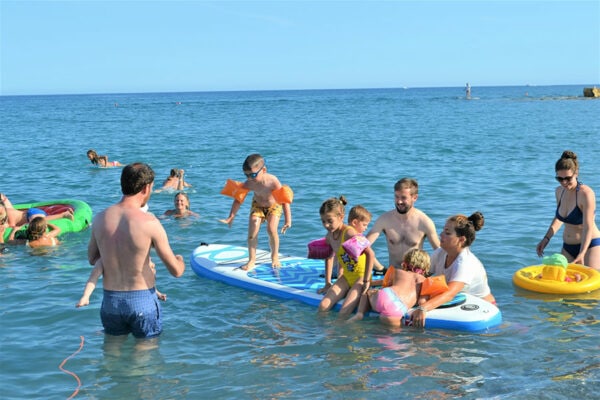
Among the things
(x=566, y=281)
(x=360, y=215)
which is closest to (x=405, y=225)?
(x=360, y=215)

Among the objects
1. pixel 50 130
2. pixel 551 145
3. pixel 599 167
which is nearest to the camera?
pixel 599 167

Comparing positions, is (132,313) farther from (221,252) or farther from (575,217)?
(575,217)

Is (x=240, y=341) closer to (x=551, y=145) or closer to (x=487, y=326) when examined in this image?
(x=487, y=326)

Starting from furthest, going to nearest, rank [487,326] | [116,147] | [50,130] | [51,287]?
[50,130], [116,147], [51,287], [487,326]

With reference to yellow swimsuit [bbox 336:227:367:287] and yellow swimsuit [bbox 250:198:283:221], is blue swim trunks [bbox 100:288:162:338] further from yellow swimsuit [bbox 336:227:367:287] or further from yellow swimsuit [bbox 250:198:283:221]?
yellow swimsuit [bbox 250:198:283:221]

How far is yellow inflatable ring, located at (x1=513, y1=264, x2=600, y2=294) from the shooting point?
7.50 metres

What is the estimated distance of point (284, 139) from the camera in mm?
32781

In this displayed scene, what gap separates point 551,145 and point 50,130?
3040 cm

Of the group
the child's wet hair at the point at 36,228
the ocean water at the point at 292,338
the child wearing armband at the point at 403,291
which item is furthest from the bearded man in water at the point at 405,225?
the child's wet hair at the point at 36,228

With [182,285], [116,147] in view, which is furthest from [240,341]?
[116,147]

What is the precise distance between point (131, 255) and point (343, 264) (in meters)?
2.52

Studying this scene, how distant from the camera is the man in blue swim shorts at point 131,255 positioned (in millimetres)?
5059

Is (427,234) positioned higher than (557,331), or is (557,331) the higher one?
(427,234)

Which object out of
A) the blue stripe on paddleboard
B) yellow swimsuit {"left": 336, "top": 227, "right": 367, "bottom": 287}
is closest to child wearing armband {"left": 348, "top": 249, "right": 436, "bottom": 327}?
yellow swimsuit {"left": 336, "top": 227, "right": 367, "bottom": 287}
